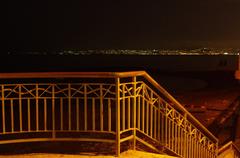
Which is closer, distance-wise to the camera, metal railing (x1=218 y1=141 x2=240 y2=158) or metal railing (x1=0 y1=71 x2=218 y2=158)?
metal railing (x1=0 y1=71 x2=218 y2=158)

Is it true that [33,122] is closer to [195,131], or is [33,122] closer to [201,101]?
[195,131]

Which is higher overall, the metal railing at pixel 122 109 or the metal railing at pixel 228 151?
the metal railing at pixel 122 109

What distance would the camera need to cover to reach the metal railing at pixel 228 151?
9492 millimetres

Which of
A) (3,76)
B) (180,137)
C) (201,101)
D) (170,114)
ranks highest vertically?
(3,76)

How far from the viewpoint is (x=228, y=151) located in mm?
9680

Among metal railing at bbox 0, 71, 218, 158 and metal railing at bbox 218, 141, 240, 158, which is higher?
metal railing at bbox 0, 71, 218, 158

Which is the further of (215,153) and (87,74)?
(215,153)

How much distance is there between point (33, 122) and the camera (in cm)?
1357

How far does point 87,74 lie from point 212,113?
1220 cm

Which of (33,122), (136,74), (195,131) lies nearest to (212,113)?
(33,122)

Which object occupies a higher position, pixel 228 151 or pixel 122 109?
pixel 122 109

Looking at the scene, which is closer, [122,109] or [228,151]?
[122,109]

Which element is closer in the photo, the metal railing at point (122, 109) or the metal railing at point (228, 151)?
the metal railing at point (122, 109)

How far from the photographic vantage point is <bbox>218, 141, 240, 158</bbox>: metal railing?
9.49 meters
